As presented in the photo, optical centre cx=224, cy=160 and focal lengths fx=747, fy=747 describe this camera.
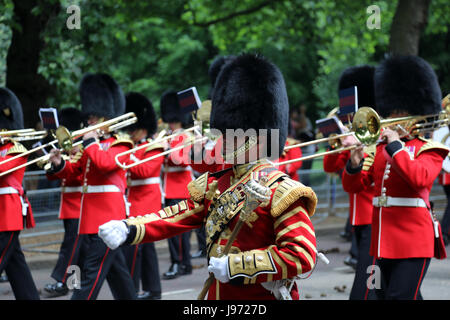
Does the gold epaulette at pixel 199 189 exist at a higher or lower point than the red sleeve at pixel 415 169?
higher

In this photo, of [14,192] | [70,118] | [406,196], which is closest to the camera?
[406,196]

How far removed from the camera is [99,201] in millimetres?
6211

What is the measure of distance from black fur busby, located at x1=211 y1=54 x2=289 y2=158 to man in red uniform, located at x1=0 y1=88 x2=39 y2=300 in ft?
10.5

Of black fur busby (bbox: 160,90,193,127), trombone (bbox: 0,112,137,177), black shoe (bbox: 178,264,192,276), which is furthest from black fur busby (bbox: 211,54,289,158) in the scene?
black fur busby (bbox: 160,90,193,127)

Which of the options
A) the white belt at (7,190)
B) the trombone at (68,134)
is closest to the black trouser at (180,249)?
the trombone at (68,134)

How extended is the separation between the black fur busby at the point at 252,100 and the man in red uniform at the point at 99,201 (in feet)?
8.67

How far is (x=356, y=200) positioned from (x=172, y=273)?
8.10ft

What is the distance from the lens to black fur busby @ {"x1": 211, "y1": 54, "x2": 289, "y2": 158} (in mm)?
3342

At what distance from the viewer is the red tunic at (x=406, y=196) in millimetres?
4473

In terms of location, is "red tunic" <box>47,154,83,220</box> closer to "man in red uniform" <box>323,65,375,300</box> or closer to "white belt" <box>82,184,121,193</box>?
"white belt" <box>82,184,121,193</box>

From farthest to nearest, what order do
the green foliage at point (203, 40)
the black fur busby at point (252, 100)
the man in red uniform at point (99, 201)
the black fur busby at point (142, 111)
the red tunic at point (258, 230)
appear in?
the green foliage at point (203, 40) → the black fur busby at point (142, 111) → the man in red uniform at point (99, 201) → the black fur busby at point (252, 100) → the red tunic at point (258, 230)

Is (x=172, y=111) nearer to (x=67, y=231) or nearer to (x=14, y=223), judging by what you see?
(x=67, y=231)

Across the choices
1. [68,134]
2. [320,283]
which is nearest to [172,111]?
[320,283]

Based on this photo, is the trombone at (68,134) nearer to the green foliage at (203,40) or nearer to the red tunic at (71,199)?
the red tunic at (71,199)
